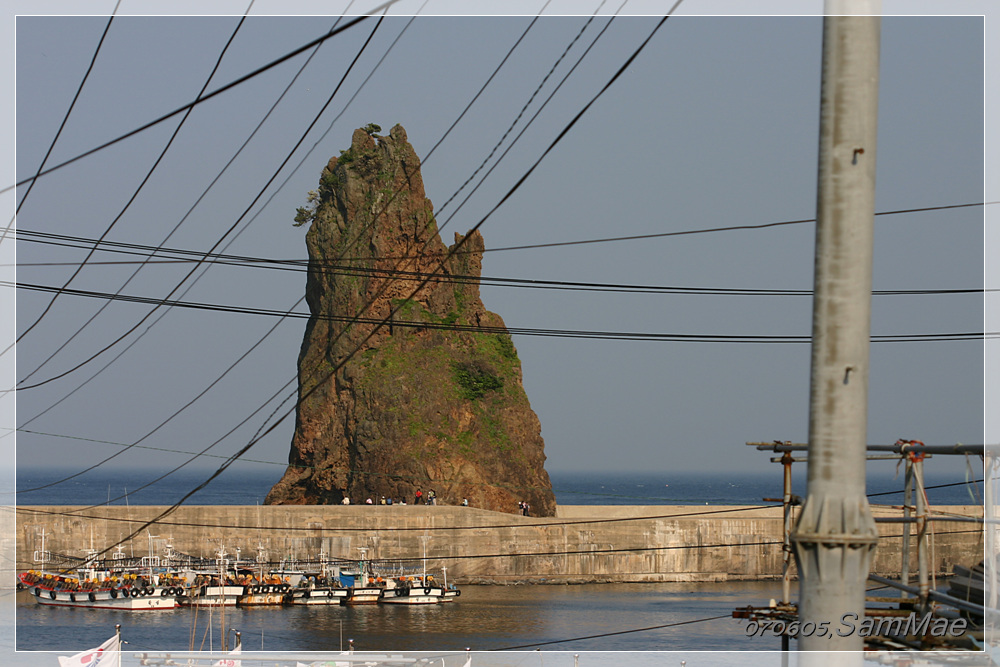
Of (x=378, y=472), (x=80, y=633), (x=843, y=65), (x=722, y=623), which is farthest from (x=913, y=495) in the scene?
(x=378, y=472)

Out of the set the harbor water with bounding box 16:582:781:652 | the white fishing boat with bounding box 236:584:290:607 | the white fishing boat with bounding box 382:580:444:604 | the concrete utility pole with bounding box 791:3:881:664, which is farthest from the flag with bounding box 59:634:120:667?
the white fishing boat with bounding box 382:580:444:604

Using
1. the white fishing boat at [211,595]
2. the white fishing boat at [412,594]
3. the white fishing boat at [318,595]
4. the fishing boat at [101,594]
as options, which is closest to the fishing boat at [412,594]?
the white fishing boat at [412,594]

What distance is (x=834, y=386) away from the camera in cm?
420

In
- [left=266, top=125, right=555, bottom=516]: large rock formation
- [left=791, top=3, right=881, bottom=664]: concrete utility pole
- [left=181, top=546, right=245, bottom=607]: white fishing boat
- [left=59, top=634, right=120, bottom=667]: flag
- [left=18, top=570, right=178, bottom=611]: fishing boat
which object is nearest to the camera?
[left=791, top=3, right=881, bottom=664]: concrete utility pole

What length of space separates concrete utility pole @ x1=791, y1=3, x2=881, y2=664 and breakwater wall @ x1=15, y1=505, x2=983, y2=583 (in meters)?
53.4

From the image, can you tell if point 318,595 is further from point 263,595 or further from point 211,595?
point 211,595

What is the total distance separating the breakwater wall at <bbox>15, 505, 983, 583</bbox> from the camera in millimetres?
55562

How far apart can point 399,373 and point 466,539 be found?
707 inches

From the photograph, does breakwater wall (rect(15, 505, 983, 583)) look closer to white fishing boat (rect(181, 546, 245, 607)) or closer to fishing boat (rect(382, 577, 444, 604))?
white fishing boat (rect(181, 546, 245, 607))

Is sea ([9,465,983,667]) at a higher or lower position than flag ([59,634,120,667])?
lower

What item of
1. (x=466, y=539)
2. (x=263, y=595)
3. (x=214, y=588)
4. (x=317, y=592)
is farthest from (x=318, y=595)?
(x=466, y=539)

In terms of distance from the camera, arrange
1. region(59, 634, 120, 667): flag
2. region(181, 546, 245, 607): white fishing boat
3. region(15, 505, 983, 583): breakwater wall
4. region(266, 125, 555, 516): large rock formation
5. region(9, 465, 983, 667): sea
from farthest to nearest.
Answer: region(266, 125, 555, 516): large rock formation → region(15, 505, 983, 583): breakwater wall → region(181, 546, 245, 607): white fishing boat → region(9, 465, 983, 667): sea → region(59, 634, 120, 667): flag

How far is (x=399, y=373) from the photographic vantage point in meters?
71.6

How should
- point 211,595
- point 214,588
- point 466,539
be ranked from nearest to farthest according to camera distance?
point 211,595 < point 214,588 < point 466,539
